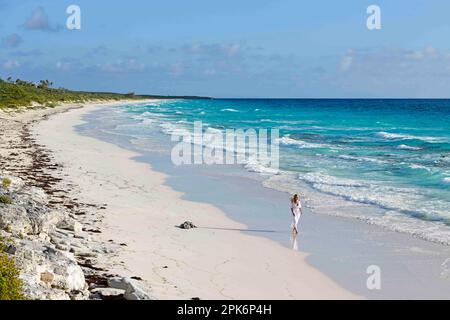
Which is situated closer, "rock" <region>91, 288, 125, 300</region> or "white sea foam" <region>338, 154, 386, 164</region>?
"rock" <region>91, 288, 125, 300</region>

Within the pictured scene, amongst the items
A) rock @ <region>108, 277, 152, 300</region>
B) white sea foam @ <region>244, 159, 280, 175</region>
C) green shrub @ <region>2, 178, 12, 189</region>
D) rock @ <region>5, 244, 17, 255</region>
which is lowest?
rock @ <region>108, 277, 152, 300</region>

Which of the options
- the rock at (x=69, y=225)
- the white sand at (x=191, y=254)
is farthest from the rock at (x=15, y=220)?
the white sand at (x=191, y=254)

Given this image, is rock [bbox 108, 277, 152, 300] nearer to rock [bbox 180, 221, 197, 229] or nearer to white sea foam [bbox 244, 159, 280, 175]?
rock [bbox 180, 221, 197, 229]

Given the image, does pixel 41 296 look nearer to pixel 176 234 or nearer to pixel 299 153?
pixel 176 234

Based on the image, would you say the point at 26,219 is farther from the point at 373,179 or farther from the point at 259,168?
Result: the point at 373,179

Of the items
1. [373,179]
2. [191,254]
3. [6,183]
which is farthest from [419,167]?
[6,183]

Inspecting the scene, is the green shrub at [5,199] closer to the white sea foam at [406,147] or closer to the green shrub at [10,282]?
the green shrub at [10,282]

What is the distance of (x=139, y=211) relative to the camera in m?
15.3

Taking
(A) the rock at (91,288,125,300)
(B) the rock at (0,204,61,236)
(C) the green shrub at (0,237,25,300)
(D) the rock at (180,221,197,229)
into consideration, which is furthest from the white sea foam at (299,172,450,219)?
(C) the green shrub at (0,237,25,300)

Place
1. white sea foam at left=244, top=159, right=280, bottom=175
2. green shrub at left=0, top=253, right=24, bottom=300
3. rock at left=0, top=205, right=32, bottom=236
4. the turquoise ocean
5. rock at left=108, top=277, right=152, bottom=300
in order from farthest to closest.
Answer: white sea foam at left=244, top=159, right=280, bottom=175 < the turquoise ocean < rock at left=0, top=205, right=32, bottom=236 < rock at left=108, top=277, right=152, bottom=300 < green shrub at left=0, top=253, right=24, bottom=300

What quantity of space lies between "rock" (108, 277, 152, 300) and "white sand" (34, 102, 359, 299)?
62 centimetres

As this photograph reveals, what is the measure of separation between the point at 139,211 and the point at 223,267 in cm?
539

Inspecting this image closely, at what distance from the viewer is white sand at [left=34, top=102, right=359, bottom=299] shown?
9.36m

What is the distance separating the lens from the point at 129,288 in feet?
26.9
